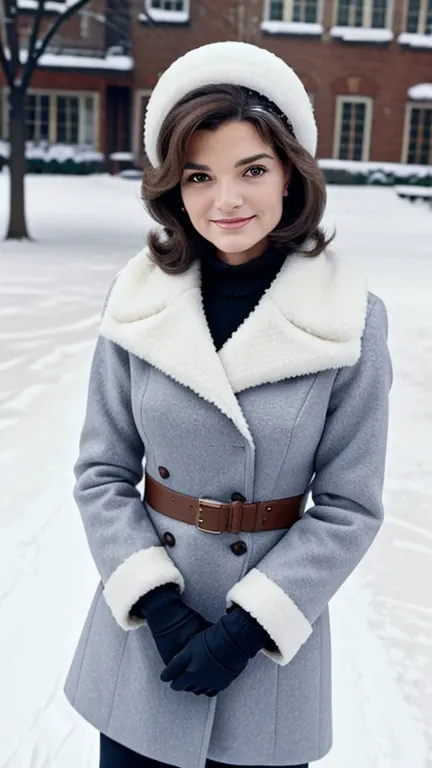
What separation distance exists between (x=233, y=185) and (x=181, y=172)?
0.36ft

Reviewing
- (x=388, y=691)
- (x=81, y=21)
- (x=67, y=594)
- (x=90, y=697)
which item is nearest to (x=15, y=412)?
(x=67, y=594)

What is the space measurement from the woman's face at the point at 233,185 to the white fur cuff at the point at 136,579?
60 centimetres

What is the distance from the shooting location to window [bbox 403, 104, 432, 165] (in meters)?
27.2

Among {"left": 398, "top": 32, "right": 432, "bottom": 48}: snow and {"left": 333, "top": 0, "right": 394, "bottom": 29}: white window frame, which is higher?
{"left": 333, "top": 0, "right": 394, "bottom": 29}: white window frame

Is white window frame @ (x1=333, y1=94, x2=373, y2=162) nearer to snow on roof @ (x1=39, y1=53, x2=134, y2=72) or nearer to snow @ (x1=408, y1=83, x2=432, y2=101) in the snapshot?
snow @ (x1=408, y1=83, x2=432, y2=101)

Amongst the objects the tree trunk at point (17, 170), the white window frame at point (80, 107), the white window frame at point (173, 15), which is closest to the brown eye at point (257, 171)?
the tree trunk at point (17, 170)

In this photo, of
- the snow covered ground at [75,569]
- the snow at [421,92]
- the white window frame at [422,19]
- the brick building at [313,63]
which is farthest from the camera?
the white window frame at [422,19]

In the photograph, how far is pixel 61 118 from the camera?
2631 centimetres

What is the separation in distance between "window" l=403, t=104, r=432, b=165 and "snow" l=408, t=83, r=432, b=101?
0.33 metres

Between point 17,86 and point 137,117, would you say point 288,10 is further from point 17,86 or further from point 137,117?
point 17,86

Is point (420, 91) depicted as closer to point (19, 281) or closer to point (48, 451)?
point (19, 281)

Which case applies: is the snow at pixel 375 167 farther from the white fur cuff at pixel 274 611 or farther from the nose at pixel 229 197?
the white fur cuff at pixel 274 611

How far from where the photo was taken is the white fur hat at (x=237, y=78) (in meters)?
1.61

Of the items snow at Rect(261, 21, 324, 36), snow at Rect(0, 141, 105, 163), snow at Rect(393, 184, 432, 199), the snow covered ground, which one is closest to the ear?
the snow covered ground
